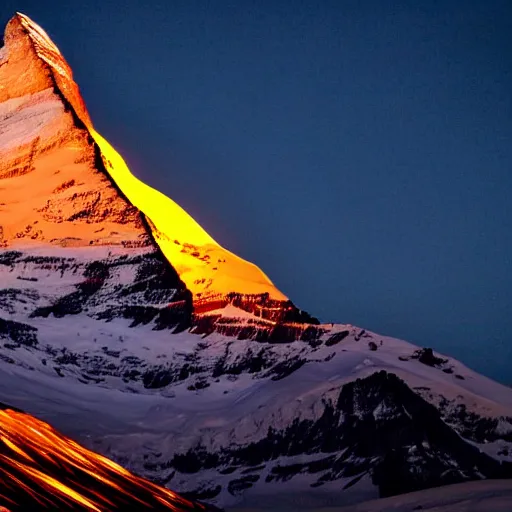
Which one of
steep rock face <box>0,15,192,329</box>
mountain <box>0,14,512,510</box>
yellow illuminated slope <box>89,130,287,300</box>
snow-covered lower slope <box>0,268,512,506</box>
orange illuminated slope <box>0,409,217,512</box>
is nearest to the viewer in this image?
orange illuminated slope <box>0,409,217,512</box>

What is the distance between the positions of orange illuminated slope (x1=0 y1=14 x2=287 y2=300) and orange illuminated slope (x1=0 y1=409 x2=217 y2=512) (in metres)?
106

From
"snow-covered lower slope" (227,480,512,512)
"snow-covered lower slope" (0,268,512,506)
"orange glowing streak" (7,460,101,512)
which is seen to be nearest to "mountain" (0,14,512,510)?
"snow-covered lower slope" (0,268,512,506)

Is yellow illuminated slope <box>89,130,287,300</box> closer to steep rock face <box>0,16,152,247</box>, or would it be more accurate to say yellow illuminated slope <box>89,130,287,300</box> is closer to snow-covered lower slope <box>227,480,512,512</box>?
steep rock face <box>0,16,152,247</box>

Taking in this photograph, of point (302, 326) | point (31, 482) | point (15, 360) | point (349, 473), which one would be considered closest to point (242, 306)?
point (302, 326)

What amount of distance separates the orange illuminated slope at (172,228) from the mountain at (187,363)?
520 millimetres

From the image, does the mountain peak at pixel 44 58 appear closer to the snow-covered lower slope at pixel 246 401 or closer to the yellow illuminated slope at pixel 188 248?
the yellow illuminated slope at pixel 188 248

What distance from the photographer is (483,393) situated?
114 meters

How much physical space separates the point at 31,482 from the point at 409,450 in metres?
68.7

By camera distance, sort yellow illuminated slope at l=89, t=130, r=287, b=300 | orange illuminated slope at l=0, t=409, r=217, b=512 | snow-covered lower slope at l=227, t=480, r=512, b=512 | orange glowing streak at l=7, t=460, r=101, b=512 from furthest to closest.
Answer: yellow illuminated slope at l=89, t=130, r=287, b=300, snow-covered lower slope at l=227, t=480, r=512, b=512, orange glowing streak at l=7, t=460, r=101, b=512, orange illuminated slope at l=0, t=409, r=217, b=512

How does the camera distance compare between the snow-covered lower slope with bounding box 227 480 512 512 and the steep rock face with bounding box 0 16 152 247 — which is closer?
the snow-covered lower slope with bounding box 227 480 512 512

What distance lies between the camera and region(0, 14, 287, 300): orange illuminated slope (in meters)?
155

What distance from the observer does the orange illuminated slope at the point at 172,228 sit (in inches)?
6117

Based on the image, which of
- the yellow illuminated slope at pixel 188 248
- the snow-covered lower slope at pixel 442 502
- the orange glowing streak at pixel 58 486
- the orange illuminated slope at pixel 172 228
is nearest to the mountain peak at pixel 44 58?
the orange illuminated slope at pixel 172 228

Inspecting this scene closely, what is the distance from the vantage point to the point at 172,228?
175125 mm
